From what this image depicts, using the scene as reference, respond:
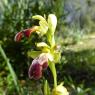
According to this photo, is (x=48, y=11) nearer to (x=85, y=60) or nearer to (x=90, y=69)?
(x=90, y=69)

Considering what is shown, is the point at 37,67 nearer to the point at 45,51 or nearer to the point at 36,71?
the point at 36,71

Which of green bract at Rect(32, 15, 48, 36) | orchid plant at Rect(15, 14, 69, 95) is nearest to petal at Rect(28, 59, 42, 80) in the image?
orchid plant at Rect(15, 14, 69, 95)

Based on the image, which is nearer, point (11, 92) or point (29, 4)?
point (11, 92)

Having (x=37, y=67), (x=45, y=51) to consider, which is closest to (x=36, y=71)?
(x=37, y=67)

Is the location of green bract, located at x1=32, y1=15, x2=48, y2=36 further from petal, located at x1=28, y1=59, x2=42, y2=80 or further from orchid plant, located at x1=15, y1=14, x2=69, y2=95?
petal, located at x1=28, y1=59, x2=42, y2=80

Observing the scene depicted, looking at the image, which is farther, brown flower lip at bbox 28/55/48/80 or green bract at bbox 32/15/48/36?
green bract at bbox 32/15/48/36

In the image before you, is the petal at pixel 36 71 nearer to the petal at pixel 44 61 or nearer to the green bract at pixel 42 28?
the petal at pixel 44 61

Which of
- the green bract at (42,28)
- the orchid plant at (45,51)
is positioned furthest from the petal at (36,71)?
the green bract at (42,28)

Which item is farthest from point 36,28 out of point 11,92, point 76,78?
point 76,78
